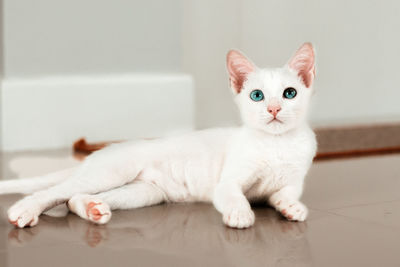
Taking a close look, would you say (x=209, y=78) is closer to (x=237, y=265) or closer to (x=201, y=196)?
(x=201, y=196)

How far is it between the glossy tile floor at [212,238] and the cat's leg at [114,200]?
0.09 ft

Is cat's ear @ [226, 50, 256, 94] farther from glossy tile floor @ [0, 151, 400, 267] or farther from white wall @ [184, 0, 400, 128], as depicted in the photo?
white wall @ [184, 0, 400, 128]

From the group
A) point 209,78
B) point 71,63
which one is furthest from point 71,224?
point 209,78

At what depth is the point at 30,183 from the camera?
1840mm

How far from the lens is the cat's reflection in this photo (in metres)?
1.34

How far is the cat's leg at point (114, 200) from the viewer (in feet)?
5.23

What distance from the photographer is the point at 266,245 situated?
140cm

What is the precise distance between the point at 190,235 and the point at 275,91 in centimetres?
44

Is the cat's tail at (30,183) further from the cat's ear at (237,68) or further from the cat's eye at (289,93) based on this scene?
the cat's eye at (289,93)

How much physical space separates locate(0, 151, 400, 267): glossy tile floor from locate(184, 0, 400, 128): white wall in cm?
239

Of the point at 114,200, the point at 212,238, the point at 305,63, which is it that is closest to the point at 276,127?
the point at 305,63

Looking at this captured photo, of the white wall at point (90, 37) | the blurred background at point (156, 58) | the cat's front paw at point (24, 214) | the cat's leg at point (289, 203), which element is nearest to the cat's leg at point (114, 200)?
the cat's front paw at point (24, 214)

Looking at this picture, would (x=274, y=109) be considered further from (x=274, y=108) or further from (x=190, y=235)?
(x=190, y=235)

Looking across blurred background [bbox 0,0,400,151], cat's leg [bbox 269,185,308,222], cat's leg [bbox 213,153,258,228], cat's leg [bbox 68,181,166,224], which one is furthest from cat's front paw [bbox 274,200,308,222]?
blurred background [bbox 0,0,400,151]
